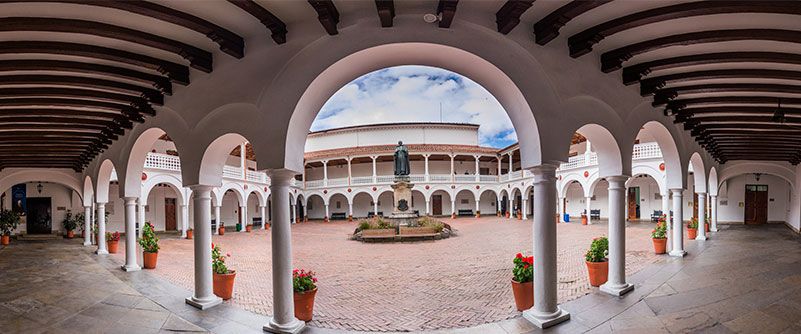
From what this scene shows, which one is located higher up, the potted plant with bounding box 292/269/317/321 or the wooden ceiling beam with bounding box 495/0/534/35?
the wooden ceiling beam with bounding box 495/0/534/35

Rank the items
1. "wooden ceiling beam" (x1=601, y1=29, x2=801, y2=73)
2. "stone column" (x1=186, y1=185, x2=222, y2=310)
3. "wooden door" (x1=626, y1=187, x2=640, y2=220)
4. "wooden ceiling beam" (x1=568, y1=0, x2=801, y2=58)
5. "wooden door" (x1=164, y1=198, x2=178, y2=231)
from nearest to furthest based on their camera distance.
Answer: "wooden ceiling beam" (x1=568, y1=0, x2=801, y2=58)
"wooden ceiling beam" (x1=601, y1=29, x2=801, y2=73)
"stone column" (x1=186, y1=185, x2=222, y2=310)
"wooden door" (x1=164, y1=198, x2=178, y2=231)
"wooden door" (x1=626, y1=187, x2=640, y2=220)

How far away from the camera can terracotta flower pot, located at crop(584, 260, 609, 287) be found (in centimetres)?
758

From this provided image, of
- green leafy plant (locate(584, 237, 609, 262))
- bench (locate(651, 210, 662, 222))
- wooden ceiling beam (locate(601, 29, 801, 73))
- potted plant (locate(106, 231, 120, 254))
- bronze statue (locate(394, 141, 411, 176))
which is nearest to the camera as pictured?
wooden ceiling beam (locate(601, 29, 801, 73))

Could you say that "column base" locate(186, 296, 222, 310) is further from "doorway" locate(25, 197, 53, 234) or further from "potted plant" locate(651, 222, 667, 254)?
"doorway" locate(25, 197, 53, 234)

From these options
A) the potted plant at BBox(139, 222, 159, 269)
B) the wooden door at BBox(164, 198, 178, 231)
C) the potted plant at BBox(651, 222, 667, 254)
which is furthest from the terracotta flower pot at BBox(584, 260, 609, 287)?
the wooden door at BBox(164, 198, 178, 231)

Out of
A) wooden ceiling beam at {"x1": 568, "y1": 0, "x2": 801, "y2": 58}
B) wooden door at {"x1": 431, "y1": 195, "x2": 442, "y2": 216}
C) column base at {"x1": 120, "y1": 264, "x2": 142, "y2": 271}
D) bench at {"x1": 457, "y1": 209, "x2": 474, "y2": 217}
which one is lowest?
bench at {"x1": 457, "y1": 209, "x2": 474, "y2": 217}

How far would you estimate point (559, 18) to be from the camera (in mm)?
4691

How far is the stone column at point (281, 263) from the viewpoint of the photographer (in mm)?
5457

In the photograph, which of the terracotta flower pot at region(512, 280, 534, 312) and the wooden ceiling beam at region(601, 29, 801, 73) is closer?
the wooden ceiling beam at region(601, 29, 801, 73)

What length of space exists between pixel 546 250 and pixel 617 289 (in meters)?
2.48

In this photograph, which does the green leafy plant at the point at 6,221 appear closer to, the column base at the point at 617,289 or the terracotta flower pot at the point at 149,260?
the terracotta flower pot at the point at 149,260

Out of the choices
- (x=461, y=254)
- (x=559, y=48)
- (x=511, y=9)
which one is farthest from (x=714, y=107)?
(x=461, y=254)

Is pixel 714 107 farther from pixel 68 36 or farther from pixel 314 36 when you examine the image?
pixel 68 36

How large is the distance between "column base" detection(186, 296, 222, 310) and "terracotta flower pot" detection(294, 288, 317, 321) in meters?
1.84
